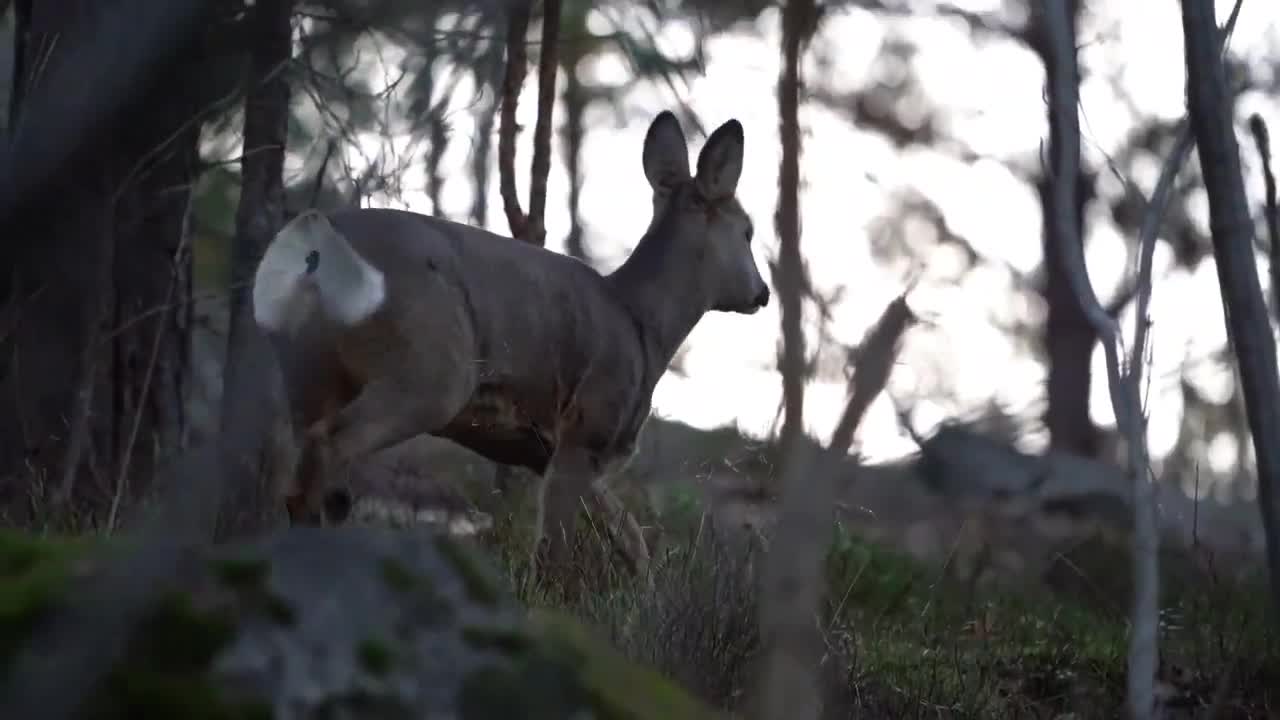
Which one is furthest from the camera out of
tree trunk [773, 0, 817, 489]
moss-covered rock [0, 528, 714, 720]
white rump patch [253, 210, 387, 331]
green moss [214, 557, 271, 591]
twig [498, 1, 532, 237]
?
twig [498, 1, 532, 237]

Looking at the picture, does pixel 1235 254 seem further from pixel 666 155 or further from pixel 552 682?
pixel 666 155

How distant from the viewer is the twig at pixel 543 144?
9695 millimetres

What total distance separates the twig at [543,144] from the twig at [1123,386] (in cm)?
615

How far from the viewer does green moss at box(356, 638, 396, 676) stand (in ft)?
6.27

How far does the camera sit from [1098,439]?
712 inches

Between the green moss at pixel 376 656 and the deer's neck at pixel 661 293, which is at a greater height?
the deer's neck at pixel 661 293

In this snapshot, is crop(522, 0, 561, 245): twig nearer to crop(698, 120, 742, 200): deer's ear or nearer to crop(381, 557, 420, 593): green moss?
crop(698, 120, 742, 200): deer's ear

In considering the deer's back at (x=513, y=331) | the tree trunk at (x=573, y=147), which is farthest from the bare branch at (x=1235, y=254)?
the tree trunk at (x=573, y=147)

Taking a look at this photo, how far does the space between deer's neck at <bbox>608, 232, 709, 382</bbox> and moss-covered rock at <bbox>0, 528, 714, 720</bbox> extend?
6.40 meters

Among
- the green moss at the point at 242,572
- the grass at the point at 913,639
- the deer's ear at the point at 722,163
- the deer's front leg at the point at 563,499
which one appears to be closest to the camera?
the green moss at the point at 242,572

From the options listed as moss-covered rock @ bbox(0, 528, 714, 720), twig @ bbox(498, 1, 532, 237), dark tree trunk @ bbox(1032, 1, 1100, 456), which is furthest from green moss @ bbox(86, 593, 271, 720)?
dark tree trunk @ bbox(1032, 1, 1100, 456)

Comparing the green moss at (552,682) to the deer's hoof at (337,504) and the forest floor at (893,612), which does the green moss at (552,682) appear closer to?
the forest floor at (893,612)

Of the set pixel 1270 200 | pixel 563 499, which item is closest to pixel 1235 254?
pixel 1270 200

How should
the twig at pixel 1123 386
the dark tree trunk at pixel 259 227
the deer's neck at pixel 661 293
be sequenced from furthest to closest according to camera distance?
1. the deer's neck at pixel 661 293
2. the dark tree trunk at pixel 259 227
3. the twig at pixel 1123 386
